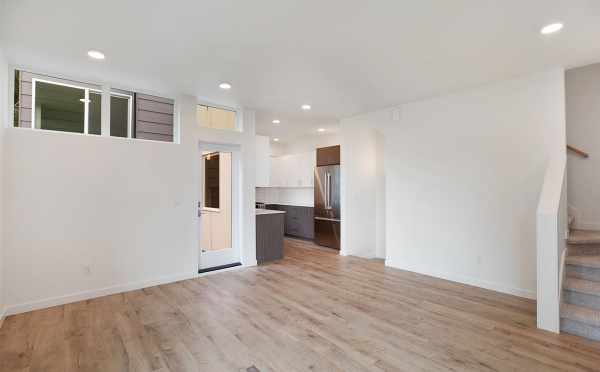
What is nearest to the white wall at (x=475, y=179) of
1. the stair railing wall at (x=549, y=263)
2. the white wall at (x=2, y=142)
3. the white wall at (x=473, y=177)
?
the white wall at (x=473, y=177)

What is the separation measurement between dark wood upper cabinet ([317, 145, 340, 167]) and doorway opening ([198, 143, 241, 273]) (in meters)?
2.27

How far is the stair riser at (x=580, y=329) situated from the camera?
2541 millimetres

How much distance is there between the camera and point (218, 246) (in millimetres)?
4883

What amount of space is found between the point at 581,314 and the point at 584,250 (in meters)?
0.96

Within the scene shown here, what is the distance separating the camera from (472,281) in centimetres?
400

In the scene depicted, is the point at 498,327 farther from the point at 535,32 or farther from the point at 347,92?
the point at 347,92

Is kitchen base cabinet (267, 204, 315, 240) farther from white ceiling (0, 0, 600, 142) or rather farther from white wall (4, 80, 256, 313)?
white ceiling (0, 0, 600, 142)

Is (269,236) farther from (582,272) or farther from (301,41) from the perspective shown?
(582,272)

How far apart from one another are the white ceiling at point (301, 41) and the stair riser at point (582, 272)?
86.1 inches

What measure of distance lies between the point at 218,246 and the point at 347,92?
3163 mm

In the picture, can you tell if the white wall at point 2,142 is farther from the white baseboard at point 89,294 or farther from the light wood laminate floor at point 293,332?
the light wood laminate floor at point 293,332

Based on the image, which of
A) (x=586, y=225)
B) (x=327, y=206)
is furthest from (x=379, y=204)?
(x=586, y=225)

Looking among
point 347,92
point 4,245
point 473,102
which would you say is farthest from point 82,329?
point 473,102

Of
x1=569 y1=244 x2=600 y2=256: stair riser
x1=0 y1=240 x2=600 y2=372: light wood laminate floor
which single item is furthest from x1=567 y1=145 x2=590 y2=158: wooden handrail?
x1=0 y1=240 x2=600 y2=372: light wood laminate floor
